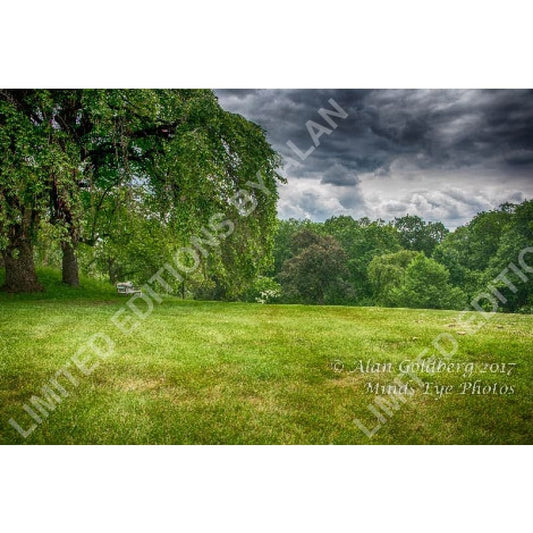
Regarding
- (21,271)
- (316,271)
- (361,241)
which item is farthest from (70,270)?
(361,241)

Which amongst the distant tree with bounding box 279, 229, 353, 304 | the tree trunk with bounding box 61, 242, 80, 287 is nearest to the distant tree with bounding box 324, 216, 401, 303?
the distant tree with bounding box 279, 229, 353, 304

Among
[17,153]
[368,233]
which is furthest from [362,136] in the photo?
[17,153]

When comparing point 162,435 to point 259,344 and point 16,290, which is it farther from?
point 16,290

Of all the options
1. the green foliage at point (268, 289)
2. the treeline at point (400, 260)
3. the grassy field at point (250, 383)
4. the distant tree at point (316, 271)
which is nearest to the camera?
the grassy field at point (250, 383)

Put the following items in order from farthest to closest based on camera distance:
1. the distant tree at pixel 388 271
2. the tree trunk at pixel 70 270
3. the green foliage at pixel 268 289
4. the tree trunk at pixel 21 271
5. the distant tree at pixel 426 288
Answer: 1. the green foliage at pixel 268 289
2. the distant tree at pixel 388 271
3. the distant tree at pixel 426 288
4. the tree trunk at pixel 70 270
5. the tree trunk at pixel 21 271

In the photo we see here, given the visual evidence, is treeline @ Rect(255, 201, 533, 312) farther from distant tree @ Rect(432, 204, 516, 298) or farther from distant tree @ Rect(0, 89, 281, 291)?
distant tree @ Rect(0, 89, 281, 291)

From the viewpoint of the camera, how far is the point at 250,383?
15.5ft

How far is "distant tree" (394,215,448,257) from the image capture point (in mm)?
8625

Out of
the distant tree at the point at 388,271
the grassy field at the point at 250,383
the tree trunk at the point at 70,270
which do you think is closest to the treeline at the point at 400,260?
the distant tree at the point at 388,271

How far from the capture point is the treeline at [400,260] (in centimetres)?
791

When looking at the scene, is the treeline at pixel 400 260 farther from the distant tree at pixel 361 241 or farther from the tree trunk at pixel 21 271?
the tree trunk at pixel 21 271

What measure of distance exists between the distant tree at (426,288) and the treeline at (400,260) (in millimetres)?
36

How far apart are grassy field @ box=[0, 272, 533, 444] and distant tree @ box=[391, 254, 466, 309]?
4776 mm

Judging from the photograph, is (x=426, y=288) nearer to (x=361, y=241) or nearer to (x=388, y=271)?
(x=388, y=271)
